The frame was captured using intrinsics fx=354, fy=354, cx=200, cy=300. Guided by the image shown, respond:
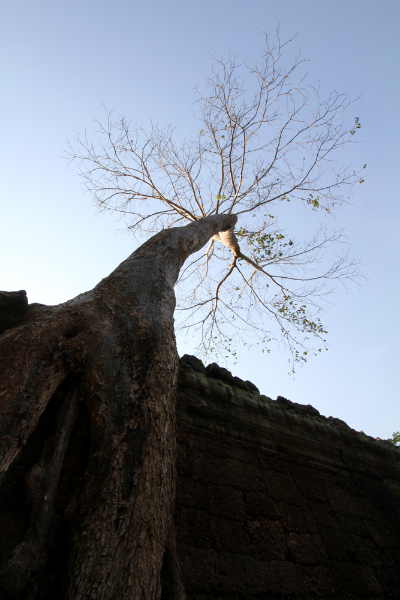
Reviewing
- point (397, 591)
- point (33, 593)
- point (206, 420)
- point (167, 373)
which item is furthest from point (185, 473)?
point (397, 591)

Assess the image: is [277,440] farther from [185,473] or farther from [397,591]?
[397,591]

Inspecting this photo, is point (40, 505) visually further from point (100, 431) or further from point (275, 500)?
point (275, 500)

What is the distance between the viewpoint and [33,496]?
4.71ft

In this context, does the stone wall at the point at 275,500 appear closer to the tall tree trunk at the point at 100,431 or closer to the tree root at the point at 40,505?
the tall tree trunk at the point at 100,431

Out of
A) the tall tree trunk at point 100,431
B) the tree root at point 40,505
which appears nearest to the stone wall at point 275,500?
the tall tree trunk at point 100,431

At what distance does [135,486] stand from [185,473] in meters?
0.87

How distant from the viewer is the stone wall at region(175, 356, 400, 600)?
198cm

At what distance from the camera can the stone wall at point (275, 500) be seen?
6.50 ft

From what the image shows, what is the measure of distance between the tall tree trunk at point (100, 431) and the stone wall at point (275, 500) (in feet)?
2.10

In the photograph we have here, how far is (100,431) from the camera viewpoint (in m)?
1.51

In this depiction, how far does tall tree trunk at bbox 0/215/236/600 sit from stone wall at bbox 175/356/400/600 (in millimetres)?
641

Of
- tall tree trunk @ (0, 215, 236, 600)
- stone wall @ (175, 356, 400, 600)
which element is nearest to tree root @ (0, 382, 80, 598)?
tall tree trunk @ (0, 215, 236, 600)

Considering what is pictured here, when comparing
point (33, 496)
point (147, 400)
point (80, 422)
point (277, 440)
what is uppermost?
point (277, 440)

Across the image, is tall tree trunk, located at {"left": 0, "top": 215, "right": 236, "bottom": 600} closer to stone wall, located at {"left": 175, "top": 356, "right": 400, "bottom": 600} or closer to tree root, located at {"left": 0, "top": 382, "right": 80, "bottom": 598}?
tree root, located at {"left": 0, "top": 382, "right": 80, "bottom": 598}
